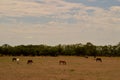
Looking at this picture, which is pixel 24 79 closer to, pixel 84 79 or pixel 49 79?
pixel 49 79

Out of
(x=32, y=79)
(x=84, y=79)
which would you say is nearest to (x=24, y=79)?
(x=32, y=79)

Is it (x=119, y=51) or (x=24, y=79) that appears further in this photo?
(x=119, y=51)

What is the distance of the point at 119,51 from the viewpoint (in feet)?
→ 370

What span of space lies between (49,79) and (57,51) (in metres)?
83.2

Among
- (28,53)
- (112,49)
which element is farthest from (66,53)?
(112,49)

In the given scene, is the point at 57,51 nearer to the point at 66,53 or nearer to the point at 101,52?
the point at 66,53

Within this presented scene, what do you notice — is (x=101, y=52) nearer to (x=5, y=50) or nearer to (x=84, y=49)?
(x=84, y=49)

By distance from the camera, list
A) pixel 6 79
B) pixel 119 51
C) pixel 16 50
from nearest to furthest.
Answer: pixel 6 79, pixel 16 50, pixel 119 51

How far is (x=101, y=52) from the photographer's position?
113 meters

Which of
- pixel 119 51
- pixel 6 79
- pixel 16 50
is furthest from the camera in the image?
pixel 119 51

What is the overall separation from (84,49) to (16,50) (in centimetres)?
2272

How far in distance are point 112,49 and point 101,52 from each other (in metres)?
8.17

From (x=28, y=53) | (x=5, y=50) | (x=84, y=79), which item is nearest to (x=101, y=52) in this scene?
(x=28, y=53)

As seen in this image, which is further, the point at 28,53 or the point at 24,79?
the point at 28,53
